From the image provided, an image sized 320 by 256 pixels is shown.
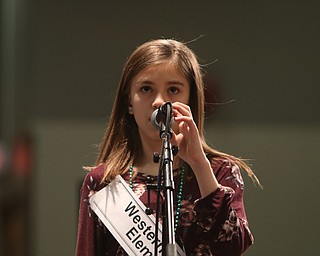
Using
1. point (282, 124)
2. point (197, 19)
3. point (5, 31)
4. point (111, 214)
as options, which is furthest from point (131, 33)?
point (5, 31)

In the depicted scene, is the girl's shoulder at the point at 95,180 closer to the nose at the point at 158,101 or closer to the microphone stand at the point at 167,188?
the nose at the point at 158,101

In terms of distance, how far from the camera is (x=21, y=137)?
0.96 metres

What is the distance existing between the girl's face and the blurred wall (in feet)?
7.44

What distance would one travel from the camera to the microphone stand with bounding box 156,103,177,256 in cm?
128

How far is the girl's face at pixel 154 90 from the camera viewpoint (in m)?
1.84

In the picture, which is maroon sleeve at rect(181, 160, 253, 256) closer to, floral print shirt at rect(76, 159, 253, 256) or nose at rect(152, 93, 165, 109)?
floral print shirt at rect(76, 159, 253, 256)

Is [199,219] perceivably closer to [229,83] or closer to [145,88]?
[145,88]

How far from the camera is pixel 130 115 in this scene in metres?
2.02

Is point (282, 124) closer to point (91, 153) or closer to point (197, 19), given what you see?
point (197, 19)

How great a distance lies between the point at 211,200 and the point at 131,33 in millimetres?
2733

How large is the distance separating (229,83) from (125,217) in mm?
2540

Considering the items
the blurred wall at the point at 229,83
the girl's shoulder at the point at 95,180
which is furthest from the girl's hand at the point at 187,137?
the blurred wall at the point at 229,83

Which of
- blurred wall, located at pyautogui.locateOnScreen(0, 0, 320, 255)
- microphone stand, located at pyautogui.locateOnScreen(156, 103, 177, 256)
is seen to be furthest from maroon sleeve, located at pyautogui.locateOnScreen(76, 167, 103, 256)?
blurred wall, located at pyautogui.locateOnScreen(0, 0, 320, 255)

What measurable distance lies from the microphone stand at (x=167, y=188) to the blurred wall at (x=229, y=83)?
8.79 ft
